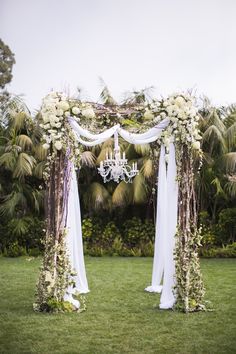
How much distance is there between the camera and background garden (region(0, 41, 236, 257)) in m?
13.4

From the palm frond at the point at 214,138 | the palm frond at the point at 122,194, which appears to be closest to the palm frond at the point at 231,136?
the palm frond at the point at 214,138

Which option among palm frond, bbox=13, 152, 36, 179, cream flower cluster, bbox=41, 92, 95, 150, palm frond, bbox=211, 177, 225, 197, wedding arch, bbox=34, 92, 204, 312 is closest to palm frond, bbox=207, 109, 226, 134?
palm frond, bbox=211, 177, 225, 197

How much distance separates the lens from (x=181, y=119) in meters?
7.23

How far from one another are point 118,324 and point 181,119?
2.75m

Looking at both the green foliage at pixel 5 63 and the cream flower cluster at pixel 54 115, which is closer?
the cream flower cluster at pixel 54 115

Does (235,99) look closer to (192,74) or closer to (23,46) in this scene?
(192,74)

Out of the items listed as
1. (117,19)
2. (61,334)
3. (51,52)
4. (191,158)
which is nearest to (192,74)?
(117,19)

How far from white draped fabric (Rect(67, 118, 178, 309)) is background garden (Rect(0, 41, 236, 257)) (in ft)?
15.4

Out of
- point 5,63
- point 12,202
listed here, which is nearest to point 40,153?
point 12,202

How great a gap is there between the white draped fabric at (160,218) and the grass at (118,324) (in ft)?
1.06

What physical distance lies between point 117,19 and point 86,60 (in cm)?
145

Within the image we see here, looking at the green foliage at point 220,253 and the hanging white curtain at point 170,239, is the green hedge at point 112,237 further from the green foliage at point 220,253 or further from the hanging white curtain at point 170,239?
the hanging white curtain at point 170,239

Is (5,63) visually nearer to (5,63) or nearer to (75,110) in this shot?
(5,63)

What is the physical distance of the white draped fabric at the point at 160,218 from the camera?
7.38m
